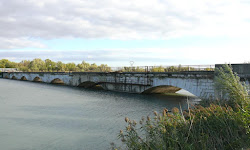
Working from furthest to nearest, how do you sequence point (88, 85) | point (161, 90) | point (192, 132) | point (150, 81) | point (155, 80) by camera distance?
point (88, 85), point (161, 90), point (150, 81), point (155, 80), point (192, 132)

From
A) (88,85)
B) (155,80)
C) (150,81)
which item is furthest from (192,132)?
(88,85)

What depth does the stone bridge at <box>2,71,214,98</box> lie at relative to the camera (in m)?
19.1

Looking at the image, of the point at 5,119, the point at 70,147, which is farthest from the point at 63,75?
the point at 70,147

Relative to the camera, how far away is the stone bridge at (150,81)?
19.1 meters

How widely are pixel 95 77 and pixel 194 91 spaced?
18397 mm

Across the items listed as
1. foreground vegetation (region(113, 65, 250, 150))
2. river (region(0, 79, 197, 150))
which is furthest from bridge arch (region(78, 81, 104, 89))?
foreground vegetation (region(113, 65, 250, 150))

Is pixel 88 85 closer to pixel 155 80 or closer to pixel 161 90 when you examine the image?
pixel 161 90

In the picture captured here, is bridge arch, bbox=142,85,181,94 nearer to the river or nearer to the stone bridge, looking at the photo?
the stone bridge

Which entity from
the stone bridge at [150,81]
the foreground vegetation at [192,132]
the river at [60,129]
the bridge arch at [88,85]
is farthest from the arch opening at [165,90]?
the foreground vegetation at [192,132]

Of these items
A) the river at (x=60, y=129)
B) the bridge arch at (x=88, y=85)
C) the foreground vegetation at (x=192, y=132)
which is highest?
the foreground vegetation at (x=192, y=132)

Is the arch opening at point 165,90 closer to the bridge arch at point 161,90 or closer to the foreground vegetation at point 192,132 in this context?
the bridge arch at point 161,90

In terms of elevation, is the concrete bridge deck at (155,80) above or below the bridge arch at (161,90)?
above

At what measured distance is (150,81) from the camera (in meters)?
25.5

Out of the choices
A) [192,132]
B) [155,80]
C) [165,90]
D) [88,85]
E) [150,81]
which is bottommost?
[88,85]
